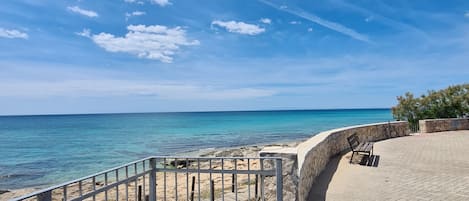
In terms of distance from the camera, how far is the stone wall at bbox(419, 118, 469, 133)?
53.1ft

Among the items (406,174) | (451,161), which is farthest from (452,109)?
→ (406,174)

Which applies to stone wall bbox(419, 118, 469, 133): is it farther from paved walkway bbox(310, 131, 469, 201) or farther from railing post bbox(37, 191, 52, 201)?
railing post bbox(37, 191, 52, 201)

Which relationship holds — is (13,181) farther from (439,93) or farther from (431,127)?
(439,93)

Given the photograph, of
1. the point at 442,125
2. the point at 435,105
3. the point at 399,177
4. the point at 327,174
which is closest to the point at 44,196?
the point at 327,174

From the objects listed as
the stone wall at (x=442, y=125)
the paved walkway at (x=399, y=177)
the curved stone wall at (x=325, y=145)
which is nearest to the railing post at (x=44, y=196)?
the curved stone wall at (x=325, y=145)

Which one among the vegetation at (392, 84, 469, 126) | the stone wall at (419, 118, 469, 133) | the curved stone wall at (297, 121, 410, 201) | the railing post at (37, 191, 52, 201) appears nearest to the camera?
the railing post at (37, 191, 52, 201)

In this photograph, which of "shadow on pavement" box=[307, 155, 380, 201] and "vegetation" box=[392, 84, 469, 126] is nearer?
"shadow on pavement" box=[307, 155, 380, 201]

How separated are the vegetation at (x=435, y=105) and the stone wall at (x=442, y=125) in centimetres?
368

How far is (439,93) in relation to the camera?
21.0 m

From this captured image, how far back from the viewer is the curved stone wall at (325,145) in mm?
5004

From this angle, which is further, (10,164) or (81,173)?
(10,164)

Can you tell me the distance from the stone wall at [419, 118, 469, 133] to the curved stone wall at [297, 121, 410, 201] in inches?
72.1

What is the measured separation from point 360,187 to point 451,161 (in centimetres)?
422

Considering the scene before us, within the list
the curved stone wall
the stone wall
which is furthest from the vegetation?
the curved stone wall
